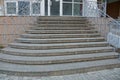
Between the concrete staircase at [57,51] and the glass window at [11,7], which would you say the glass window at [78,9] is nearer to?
the concrete staircase at [57,51]

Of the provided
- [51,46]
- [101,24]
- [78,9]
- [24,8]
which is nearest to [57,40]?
[51,46]

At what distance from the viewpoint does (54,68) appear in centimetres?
633

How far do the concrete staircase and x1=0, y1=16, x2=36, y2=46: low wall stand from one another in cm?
47

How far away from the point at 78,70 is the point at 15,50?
2538mm

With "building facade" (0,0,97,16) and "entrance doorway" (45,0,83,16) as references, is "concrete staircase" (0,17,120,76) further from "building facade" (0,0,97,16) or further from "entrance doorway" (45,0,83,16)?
"entrance doorway" (45,0,83,16)

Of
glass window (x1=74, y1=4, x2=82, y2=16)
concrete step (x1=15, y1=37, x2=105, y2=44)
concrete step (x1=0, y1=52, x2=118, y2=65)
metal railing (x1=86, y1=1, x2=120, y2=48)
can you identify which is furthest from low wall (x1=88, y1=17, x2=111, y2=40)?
concrete step (x1=0, y1=52, x2=118, y2=65)

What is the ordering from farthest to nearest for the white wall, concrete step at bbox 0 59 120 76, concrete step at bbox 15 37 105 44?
the white wall, concrete step at bbox 15 37 105 44, concrete step at bbox 0 59 120 76

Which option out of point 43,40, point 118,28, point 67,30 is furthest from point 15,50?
point 118,28

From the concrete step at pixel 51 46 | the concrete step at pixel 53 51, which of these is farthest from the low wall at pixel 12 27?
the concrete step at pixel 53 51

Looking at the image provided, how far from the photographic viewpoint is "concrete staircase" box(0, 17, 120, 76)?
253 inches

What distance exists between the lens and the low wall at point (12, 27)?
9273mm

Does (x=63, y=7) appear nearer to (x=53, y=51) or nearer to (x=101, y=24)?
(x=101, y=24)

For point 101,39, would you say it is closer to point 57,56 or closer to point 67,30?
point 67,30

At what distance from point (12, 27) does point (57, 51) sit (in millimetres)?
3026
